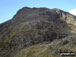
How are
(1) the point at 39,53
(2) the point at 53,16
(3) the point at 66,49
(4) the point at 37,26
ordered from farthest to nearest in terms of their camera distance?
(2) the point at 53,16 → (4) the point at 37,26 → (1) the point at 39,53 → (3) the point at 66,49

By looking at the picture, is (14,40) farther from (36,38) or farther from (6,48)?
(36,38)

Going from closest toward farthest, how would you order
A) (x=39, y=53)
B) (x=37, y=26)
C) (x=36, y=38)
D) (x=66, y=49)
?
1. (x=66, y=49)
2. (x=39, y=53)
3. (x=36, y=38)
4. (x=37, y=26)

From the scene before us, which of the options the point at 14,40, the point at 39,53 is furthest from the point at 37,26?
the point at 39,53

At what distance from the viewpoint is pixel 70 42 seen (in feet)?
224

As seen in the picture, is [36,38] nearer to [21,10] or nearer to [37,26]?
[37,26]

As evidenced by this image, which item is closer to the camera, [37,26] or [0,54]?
[0,54]

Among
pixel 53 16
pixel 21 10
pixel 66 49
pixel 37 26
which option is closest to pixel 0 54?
pixel 37 26

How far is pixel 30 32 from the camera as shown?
9138 cm

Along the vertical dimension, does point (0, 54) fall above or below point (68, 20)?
below

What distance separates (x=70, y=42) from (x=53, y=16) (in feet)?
191

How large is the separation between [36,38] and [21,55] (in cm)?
1829

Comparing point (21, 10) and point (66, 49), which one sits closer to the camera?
point (66, 49)

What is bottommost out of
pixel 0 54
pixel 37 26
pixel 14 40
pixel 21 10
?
pixel 0 54

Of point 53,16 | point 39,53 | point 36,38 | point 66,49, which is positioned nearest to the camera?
point 66,49
